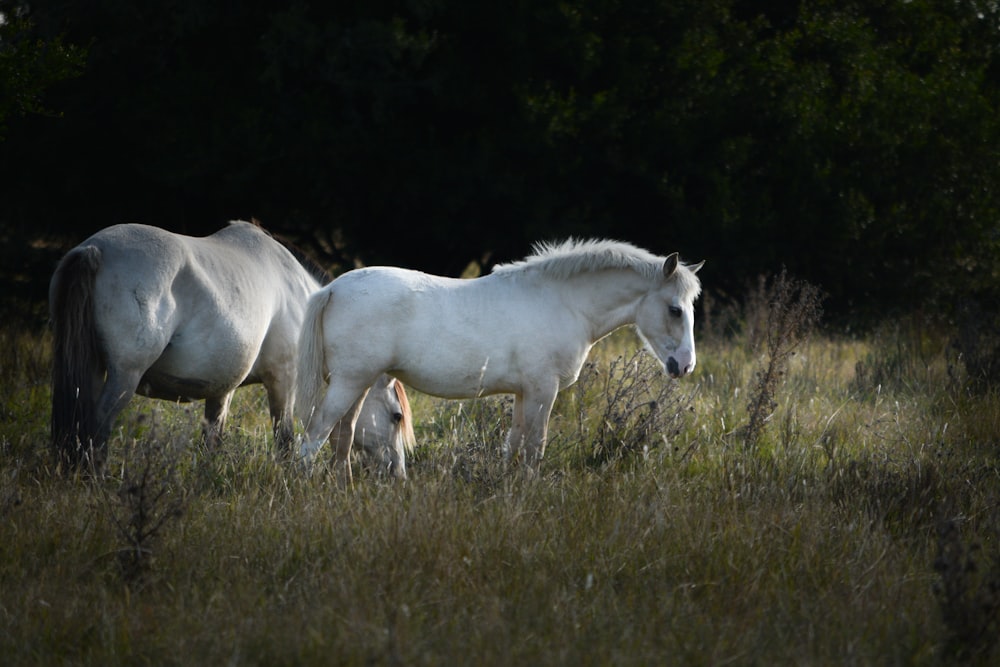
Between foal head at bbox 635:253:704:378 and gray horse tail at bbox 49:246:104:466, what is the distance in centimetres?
287

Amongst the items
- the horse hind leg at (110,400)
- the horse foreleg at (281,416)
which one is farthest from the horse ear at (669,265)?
the horse hind leg at (110,400)

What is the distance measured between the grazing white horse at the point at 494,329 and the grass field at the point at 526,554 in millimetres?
354

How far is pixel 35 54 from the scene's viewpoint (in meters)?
5.56

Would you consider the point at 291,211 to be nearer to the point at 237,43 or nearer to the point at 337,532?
the point at 237,43

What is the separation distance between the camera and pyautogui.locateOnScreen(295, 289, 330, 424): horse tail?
5.06 metres

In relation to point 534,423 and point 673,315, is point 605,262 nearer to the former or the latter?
point 673,315

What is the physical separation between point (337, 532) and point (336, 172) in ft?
22.0

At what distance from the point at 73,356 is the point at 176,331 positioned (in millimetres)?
568

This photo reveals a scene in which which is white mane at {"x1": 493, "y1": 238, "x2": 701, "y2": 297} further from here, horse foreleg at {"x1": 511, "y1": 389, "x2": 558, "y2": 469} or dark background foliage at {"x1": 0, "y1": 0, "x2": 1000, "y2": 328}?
dark background foliage at {"x1": 0, "y1": 0, "x2": 1000, "y2": 328}

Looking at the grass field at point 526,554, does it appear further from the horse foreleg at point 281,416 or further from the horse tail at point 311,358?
the horse tail at point 311,358

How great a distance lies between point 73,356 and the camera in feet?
15.5

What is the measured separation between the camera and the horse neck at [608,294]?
5203mm

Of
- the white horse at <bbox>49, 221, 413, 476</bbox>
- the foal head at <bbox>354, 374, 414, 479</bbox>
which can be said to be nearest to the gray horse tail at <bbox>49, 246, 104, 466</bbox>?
the white horse at <bbox>49, 221, 413, 476</bbox>

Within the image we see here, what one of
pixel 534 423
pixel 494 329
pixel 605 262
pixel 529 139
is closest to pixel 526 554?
pixel 534 423
